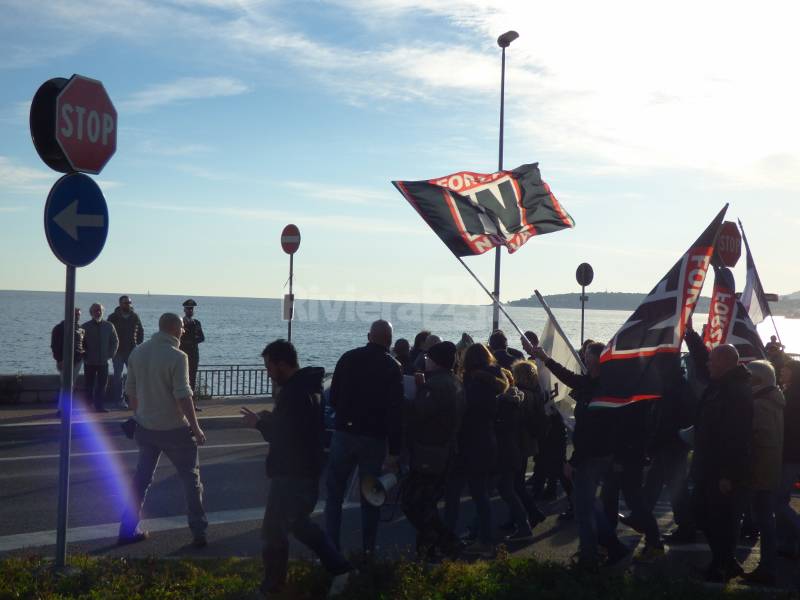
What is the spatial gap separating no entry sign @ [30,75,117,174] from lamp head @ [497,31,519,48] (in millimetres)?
16778

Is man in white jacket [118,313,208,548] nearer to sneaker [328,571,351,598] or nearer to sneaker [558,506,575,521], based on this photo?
sneaker [328,571,351,598]

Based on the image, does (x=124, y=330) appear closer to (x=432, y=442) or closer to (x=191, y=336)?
(x=191, y=336)

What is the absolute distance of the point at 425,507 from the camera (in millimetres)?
7492

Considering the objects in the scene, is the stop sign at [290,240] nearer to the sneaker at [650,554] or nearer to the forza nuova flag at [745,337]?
the forza nuova flag at [745,337]

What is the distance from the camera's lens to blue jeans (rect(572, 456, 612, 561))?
719 cm

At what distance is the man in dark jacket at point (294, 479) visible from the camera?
5.92 metres

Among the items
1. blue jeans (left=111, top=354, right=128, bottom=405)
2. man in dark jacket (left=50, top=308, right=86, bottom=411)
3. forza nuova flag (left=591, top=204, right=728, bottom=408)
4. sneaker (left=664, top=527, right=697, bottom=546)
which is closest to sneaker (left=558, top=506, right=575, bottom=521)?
sneaker (left=664, top=527, right=697, bottom=546)

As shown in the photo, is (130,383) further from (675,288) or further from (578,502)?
(675,288)

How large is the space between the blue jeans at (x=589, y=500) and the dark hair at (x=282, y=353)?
2440mm

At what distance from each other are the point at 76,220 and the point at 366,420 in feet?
8.24

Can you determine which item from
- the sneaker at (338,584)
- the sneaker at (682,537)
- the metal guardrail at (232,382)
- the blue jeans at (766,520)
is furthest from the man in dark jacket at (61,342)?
the blue jeans at (766,520)

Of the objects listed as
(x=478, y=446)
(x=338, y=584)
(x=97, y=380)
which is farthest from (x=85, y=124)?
(x=97, y=380)

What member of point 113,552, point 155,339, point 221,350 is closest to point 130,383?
point 155,339

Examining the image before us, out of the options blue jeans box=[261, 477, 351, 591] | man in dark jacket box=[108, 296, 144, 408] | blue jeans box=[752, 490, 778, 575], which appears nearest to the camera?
blue jeans box=[261, 477, 351, 591]
